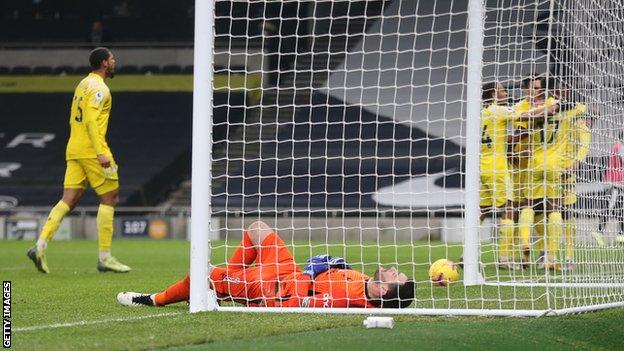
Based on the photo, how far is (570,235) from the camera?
7.59 m

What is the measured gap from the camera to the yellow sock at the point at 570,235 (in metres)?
7.74

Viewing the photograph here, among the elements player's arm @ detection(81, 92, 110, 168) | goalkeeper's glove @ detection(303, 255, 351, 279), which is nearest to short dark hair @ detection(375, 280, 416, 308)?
goalkeeper's glove @ detection(303, 255, 351, 279)

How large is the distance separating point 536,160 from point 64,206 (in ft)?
14.2

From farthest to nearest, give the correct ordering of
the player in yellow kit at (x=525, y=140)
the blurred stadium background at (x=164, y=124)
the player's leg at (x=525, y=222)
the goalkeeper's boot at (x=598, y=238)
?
the blurred stadium background at (x=164, y=124), the player's leg at (x=525, y=222), the player in yellow kit at (x=525, y=140), the goalkeeper's boot at (x=598, y=238)

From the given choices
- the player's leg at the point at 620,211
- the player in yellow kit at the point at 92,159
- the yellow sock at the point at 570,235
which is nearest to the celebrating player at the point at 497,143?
the player's leg at the point at 620,211

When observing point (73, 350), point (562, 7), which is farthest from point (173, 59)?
point (73, 350)

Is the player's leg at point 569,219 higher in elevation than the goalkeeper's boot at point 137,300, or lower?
higher

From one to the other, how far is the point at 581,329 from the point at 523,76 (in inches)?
157

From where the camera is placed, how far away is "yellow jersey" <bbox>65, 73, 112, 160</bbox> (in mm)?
10664

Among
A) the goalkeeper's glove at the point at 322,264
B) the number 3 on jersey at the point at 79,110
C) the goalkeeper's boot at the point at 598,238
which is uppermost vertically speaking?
the number 3 on jersey at the point at 79,110

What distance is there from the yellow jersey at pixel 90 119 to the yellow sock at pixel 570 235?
14.5 ft

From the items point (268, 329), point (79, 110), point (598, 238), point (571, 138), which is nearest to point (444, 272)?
point (598, 238)

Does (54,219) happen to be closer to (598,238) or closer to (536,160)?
(536,160)

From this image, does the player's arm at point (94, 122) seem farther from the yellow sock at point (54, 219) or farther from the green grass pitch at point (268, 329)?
the green grass pitch at point (268, 329)
